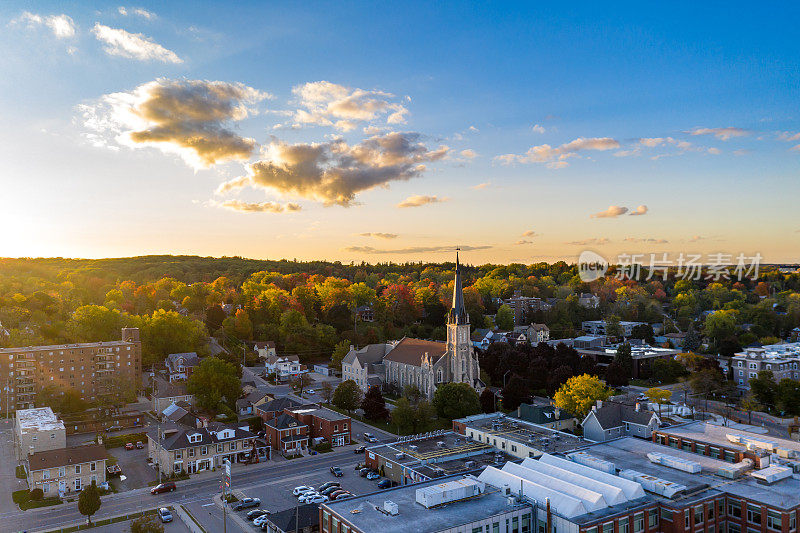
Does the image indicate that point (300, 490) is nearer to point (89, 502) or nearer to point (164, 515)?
point (164, 515)

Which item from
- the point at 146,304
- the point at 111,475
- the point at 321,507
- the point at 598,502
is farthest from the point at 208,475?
the point at 146,304

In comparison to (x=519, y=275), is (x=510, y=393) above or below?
below

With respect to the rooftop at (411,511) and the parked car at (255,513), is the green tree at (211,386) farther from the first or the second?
the rooftop at (411,511)

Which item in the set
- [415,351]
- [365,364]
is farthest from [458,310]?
[365,364]

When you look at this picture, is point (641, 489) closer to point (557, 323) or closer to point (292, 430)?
point (292, 430)

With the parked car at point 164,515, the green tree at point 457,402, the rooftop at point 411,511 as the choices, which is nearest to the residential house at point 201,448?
the parked car at point 164,515
